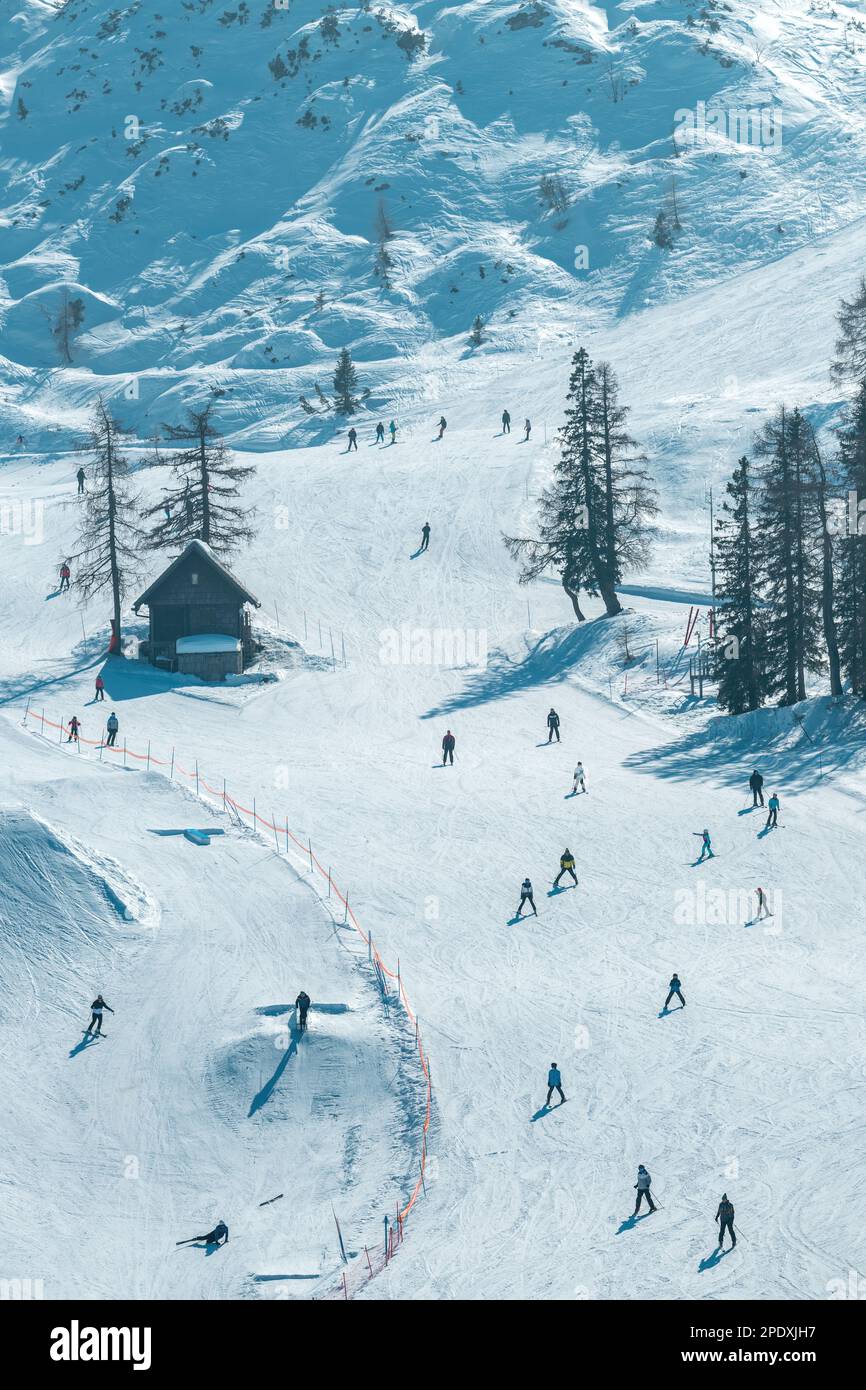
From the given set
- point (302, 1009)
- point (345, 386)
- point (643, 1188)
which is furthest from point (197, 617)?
point (345, 386)

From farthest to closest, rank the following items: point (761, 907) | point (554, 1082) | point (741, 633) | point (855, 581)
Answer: point (741, 633) → point (855, 581) → point (761, 907) → point (554, 1082)

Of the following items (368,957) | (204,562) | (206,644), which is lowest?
(368,957)

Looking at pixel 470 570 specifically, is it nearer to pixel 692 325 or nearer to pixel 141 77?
pixel 692 325

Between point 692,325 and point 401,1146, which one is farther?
point 692,325

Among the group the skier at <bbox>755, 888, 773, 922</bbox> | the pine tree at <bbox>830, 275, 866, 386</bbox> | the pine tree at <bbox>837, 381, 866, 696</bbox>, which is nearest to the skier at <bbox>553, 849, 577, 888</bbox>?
the skier at <bbox>755, 888, 773, 922</bbox>

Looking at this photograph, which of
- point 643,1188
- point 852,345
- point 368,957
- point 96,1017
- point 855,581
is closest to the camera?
point 643,1188

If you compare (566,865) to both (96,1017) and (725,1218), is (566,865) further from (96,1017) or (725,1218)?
(725,1218)

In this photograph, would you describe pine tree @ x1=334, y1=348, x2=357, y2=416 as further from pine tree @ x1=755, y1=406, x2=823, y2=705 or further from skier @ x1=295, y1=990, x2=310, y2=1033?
skier @ x1=295, y1=990, x2=310, y2=1033
